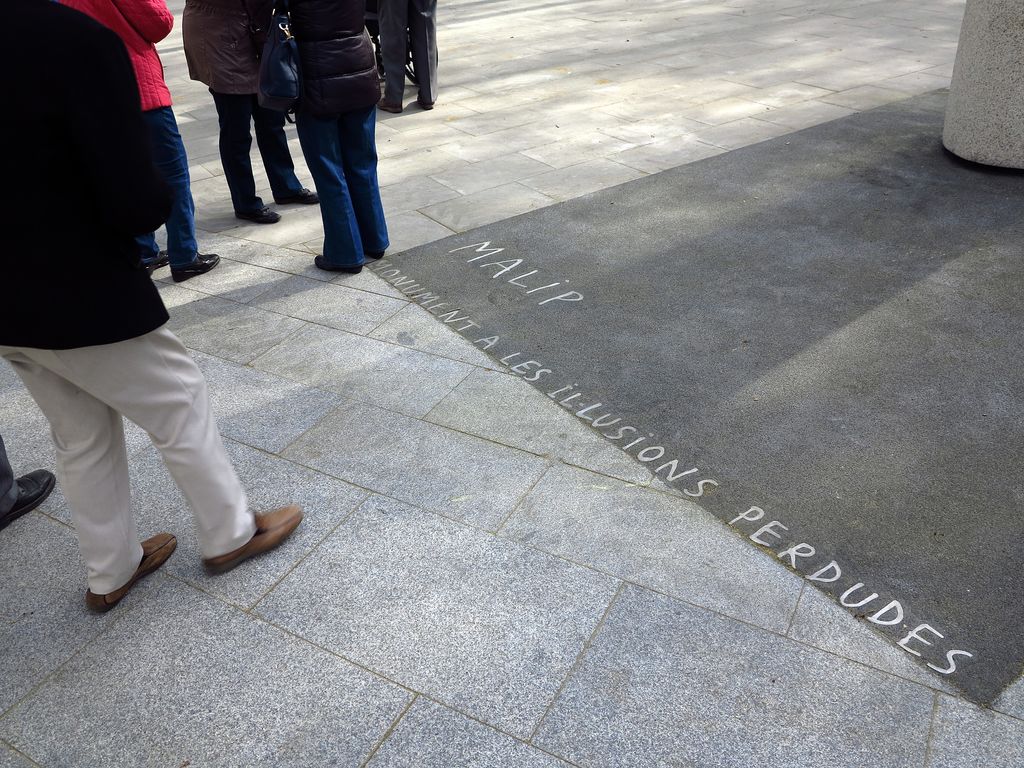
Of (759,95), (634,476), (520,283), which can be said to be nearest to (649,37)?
(759,95)

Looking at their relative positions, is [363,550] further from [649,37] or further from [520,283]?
[649,37]

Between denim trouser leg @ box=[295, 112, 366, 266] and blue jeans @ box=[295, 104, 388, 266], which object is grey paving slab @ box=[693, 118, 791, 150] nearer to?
blue jeans @ box=[295, 104, 388, 266]

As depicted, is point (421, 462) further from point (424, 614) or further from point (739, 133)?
point (739, 133)

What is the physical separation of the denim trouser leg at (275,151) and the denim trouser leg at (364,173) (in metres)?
1.26

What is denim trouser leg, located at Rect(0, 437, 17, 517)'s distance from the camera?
3.33 m

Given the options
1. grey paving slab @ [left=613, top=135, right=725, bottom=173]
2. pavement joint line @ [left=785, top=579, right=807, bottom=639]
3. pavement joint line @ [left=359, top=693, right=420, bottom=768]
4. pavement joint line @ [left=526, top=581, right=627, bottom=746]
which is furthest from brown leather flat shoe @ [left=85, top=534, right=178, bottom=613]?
grey paving slab @ [left=613, top=135, right=725, bottom=173]

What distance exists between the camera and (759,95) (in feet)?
29.0

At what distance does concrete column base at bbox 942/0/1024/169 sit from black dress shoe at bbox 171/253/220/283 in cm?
554

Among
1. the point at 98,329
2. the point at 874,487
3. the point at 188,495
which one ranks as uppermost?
the point at 98,329

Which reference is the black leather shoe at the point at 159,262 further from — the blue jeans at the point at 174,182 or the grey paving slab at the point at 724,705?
the grey paving slab at the point at 724,705

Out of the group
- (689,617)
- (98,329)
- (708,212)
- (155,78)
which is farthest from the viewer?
(708,212)

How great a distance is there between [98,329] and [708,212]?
14.9 ft

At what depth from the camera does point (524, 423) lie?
388cm

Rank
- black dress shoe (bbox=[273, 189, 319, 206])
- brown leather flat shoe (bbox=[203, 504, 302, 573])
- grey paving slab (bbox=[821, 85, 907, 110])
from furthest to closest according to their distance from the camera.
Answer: grey paving slab (bbox=[821, 85, 907, 110]) < black dress shoe (bbox=[273, 189, 319, 206]) < brown leather flat shoe (bbox=[203, 504, 302, 573])
